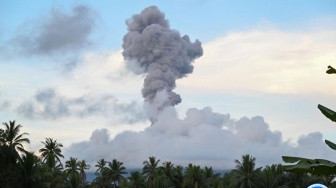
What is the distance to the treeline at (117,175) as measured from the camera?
54438mm

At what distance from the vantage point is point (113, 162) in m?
105

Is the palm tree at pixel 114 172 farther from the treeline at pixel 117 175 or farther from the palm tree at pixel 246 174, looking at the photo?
the palm tree at pixel 246 174

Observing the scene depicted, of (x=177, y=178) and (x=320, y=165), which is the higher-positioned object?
(x=177, y=178)

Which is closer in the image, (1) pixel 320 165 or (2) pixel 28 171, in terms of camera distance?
(1) pixel 320 165

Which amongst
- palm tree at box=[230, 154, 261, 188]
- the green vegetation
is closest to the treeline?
palm tree at box=[230, 154, 261, 188]

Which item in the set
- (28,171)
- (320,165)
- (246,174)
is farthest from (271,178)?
(320,165)

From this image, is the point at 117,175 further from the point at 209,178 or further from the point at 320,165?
the point at 320,165

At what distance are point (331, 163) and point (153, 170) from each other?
9707 cm

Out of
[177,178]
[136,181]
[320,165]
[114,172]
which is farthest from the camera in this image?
[114,172]

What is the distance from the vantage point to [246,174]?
83688 millimetres

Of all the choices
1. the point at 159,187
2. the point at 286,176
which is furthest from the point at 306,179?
the point at 159,187

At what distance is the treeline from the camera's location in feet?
179

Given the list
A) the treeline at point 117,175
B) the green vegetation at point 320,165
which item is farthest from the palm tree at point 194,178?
the green vegetation at point 320,165

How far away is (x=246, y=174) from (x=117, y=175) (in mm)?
30795
